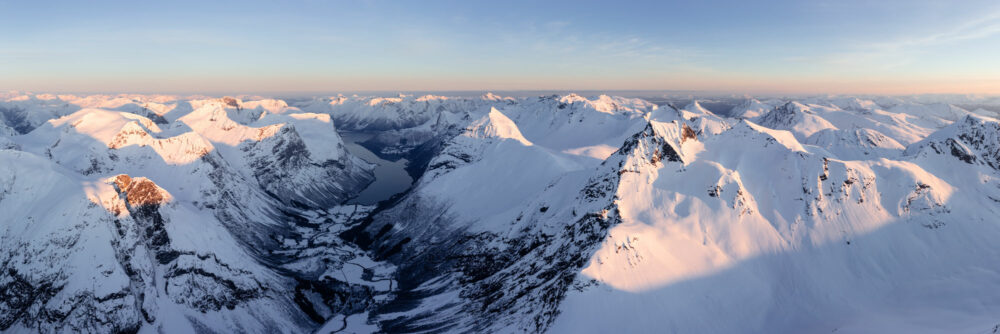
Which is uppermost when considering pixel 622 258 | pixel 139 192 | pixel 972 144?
pixel 972 144

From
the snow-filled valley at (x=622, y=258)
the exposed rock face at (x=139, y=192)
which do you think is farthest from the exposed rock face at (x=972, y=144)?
Answer: the exposed rock face at (x=139, y=192)

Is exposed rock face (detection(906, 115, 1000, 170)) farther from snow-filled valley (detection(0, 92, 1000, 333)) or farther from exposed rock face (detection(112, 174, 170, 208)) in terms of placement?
exposed rock face (detection(112, 174, 170, 208))

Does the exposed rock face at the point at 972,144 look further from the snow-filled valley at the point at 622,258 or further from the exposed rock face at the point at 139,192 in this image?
the exposed rock face at the point at 139,192

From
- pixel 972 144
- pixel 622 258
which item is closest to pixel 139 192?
pixel 622 258

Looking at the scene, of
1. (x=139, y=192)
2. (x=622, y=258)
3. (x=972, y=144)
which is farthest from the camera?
(x=972, y=144)

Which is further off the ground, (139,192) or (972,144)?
(972,144)

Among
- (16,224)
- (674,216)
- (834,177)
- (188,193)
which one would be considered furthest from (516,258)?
(188,193)

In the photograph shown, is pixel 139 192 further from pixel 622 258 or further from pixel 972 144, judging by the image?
pixel 972 144

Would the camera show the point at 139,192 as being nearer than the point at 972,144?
Yes

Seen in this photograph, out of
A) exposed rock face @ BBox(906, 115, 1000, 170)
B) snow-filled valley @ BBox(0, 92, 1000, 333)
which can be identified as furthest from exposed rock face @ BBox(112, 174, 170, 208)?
exposed rock face @ BBox(906, 115, 1000, 170)

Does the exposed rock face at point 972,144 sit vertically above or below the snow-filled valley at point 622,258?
above

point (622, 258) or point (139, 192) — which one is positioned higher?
point (139, 192)

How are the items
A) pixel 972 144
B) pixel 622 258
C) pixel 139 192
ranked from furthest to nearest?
pixel 972 144, pixel 139 192, pixel 622 258
